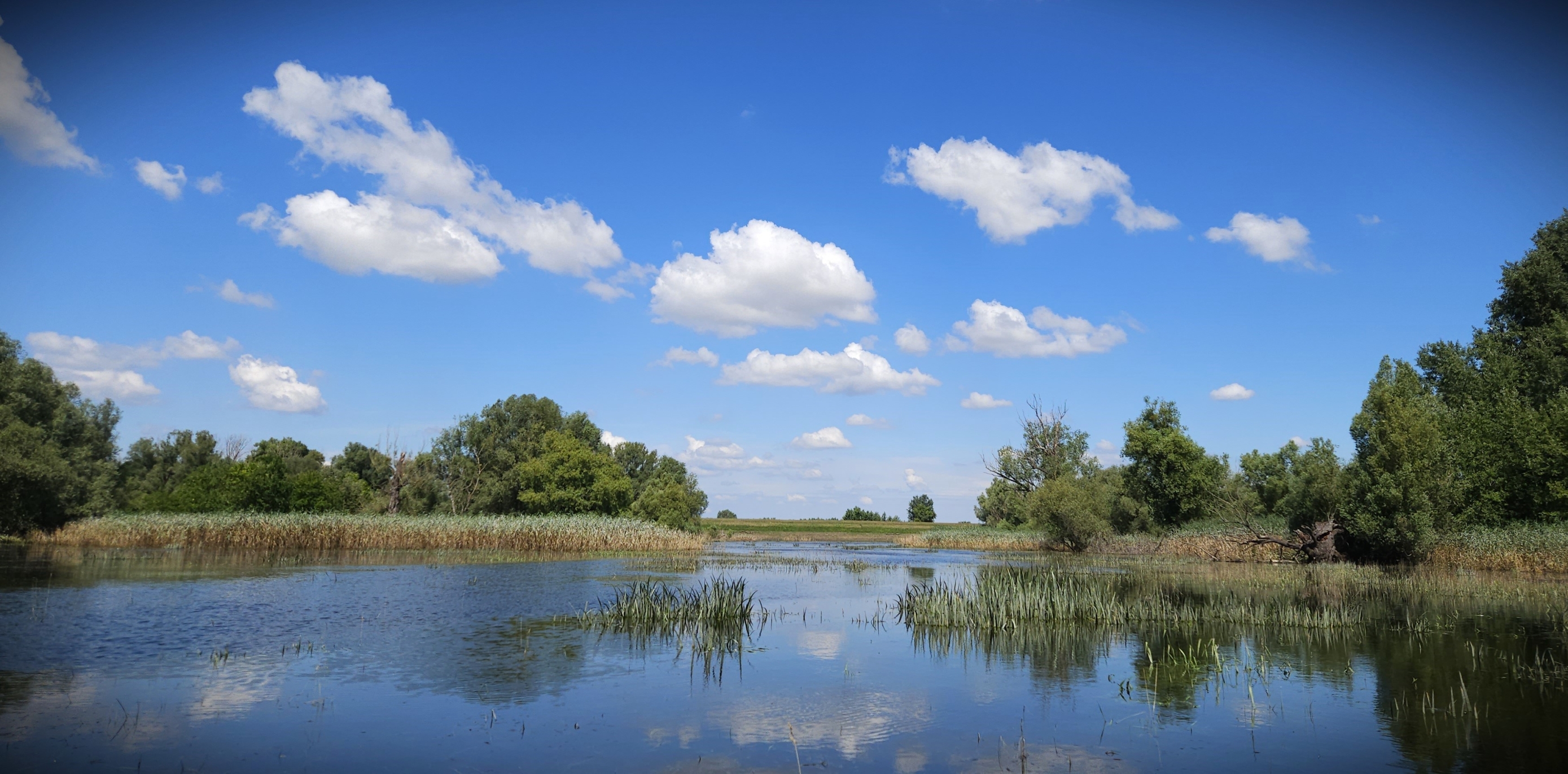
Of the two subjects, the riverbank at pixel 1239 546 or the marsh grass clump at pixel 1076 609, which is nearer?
the marsh grass clump at pixel 1076 609

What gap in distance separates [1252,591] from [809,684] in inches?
794

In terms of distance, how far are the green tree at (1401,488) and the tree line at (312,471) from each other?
42.1 m

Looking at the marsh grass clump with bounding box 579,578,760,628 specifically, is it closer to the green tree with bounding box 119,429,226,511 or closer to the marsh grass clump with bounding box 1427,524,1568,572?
the marsh grass clump with bounding box 1427,524,1568,572

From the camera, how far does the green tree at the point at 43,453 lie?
4281cm

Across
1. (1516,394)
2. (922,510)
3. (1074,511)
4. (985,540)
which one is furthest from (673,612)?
(922,510)

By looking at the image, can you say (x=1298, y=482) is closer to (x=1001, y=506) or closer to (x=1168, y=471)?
(x=1168, y=471)

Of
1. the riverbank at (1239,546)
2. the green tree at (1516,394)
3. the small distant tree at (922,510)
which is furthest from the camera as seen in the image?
the small distant tree at (922,510)

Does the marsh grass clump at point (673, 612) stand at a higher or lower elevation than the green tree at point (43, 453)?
lower

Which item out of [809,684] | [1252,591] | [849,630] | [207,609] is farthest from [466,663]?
[1252,591]

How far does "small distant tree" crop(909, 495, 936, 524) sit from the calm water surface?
118 meters

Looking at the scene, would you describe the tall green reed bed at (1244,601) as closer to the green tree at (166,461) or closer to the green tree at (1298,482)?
the green tree at (1298,482)

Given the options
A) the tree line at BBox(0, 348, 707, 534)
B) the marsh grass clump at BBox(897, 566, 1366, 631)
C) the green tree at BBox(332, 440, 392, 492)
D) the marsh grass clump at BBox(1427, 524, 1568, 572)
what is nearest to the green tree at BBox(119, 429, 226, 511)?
the tree line at BBox(0, 348, 707, 534)

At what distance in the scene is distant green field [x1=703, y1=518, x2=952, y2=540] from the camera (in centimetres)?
9481

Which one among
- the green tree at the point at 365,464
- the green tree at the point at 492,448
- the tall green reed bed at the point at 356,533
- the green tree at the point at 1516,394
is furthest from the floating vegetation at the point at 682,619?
the green tree at the point at 365,464
